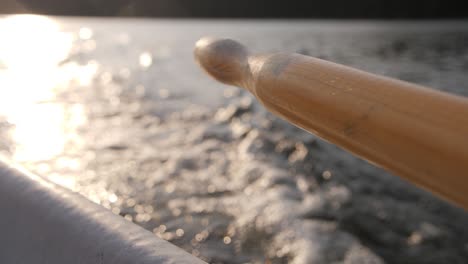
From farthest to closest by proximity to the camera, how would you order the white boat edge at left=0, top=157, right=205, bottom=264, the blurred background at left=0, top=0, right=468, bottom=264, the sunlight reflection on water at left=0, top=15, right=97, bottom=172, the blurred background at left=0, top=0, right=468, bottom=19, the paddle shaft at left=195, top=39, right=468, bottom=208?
1. the blurred background at left=0, top=0, right=468, bottom=19
2. the sunlight reflection on water at left=0, top=15, right=97, bottom=172
3. the blurred background at left=0, top=0, right=468, bottom=264
4. the white boat edge at left=0, top=157, right=205, bottom=264
5. the paddle shaft at left=195, top=39, right=468, bottom=208

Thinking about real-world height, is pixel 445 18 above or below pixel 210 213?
below

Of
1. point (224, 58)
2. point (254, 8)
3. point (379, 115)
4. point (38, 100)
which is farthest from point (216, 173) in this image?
point (254, 8)

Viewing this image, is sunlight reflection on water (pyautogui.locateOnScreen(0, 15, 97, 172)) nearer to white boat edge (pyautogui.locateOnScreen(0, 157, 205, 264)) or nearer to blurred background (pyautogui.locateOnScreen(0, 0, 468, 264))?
blurred background (pyautogui.locateOnScreen(0, 0, 468, 264))

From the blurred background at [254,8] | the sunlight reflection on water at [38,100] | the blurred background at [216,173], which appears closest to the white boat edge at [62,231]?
the blurred background at [216,173]

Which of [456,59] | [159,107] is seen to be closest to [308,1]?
[456,59]

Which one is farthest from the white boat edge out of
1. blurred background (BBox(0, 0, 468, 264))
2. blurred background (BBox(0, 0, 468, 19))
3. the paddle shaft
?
blurred background (BBox(0, 0, 468, 19))

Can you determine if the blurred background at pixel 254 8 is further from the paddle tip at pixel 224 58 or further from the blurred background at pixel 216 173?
the paddle tip at pixel 224 58

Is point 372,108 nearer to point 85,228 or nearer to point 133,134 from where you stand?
point 85,228

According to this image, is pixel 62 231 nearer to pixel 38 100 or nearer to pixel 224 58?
pixel 224 58
